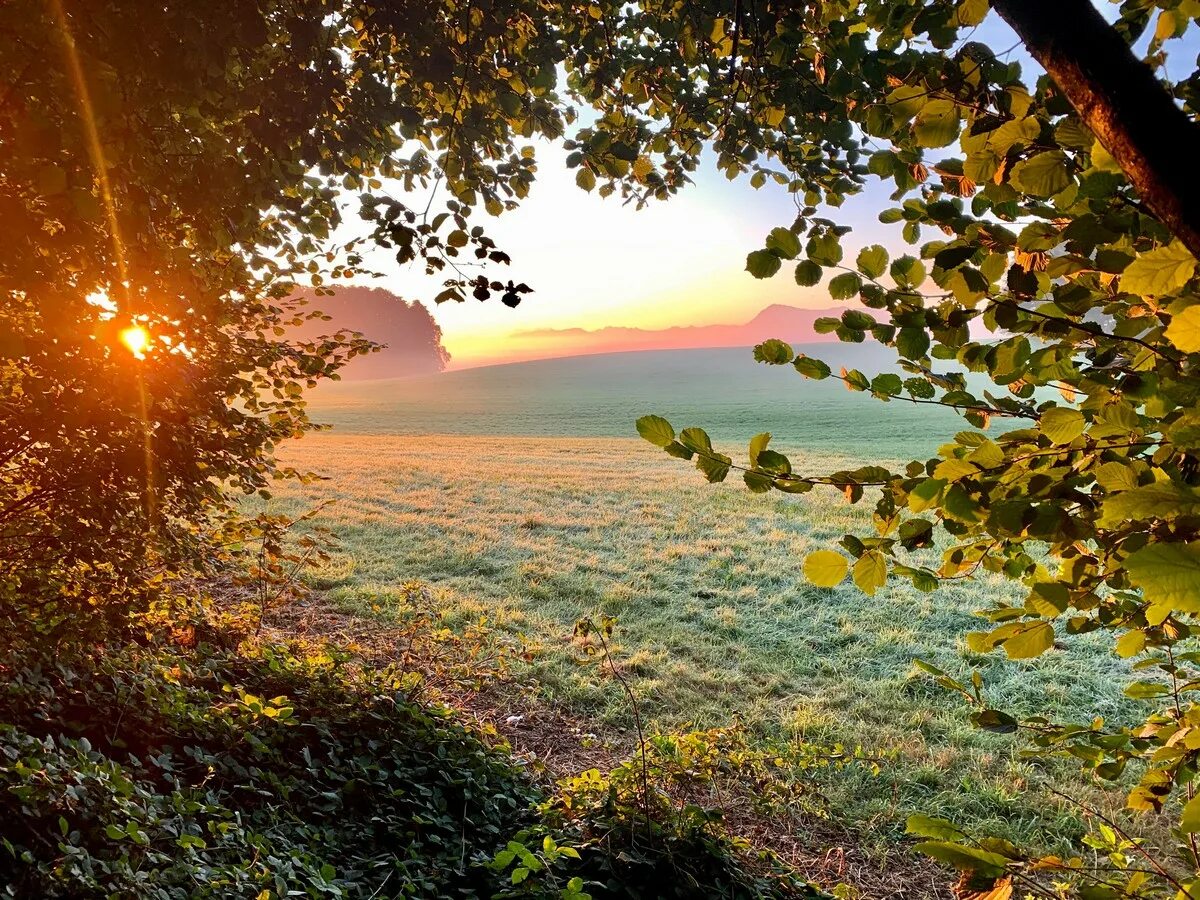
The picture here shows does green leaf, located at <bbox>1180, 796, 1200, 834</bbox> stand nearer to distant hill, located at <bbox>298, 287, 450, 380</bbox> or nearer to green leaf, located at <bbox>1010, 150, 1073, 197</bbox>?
green leaf, located at <bbox>1010, 150, 1073, 197</bbox>

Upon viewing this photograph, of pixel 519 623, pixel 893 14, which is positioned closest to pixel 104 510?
pixel 893 14

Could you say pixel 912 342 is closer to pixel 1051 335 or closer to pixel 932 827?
pixel 1051 335

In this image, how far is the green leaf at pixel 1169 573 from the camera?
2.13 feet

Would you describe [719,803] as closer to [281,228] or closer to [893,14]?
[893,14]

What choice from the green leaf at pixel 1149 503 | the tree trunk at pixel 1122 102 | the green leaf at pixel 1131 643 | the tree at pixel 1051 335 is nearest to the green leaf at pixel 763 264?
the tree at pixel 1051 335

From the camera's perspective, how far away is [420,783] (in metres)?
3.67

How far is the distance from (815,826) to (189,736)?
13.6 feet

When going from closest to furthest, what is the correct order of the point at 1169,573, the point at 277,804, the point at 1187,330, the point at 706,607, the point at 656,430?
the point at 1169,573, the point at 1187,330, the point at 656,430, the point at 277,804, the point at 706,607

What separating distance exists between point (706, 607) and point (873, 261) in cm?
738

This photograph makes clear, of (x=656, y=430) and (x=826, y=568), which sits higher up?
(x=656, y=430)

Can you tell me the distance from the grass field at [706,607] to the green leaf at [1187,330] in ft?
15.0

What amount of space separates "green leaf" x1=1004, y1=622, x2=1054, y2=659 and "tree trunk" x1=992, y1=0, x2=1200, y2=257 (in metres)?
0.74

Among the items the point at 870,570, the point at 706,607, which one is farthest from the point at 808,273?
the point at 706,607

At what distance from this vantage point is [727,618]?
7762 mm
